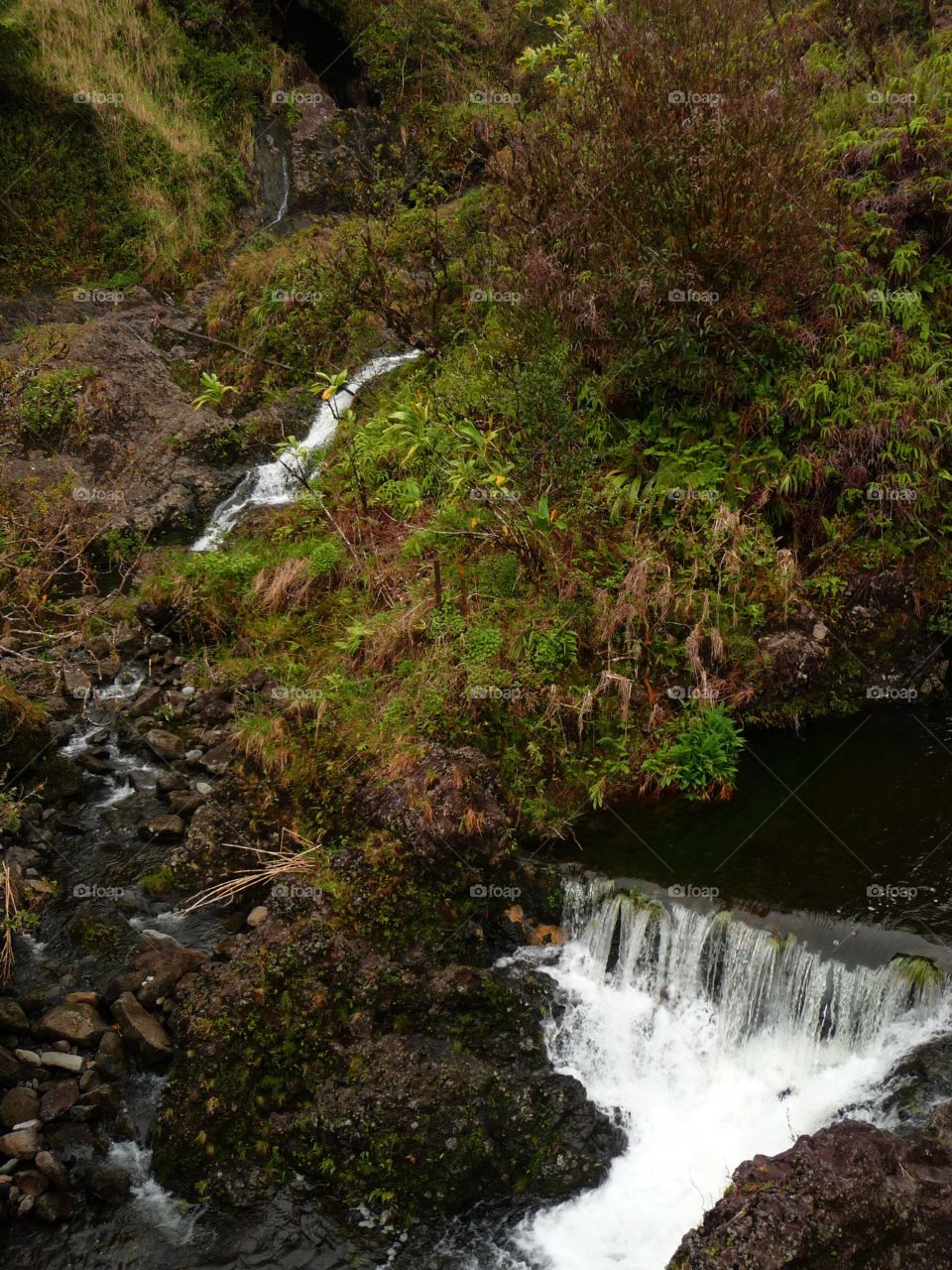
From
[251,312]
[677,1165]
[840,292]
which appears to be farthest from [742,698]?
[251,312]

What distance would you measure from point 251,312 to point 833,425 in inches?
416

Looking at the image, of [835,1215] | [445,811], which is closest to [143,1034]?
[445,811]

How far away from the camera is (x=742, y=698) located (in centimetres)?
806

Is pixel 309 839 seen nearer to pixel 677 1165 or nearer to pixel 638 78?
pixel 677 1165

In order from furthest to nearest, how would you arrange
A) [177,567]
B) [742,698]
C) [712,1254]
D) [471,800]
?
[177,567]
[742,698]
[471,800]
[712,1254]
